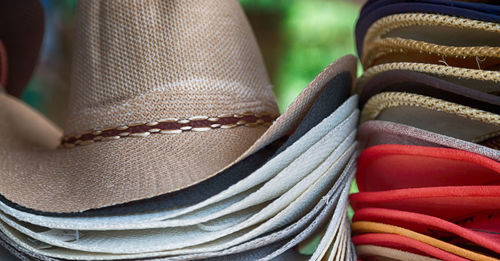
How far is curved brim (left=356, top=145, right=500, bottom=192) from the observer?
0.50 m

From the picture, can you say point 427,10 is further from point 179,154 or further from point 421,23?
point 179,154

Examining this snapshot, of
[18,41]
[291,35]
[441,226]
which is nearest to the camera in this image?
[441,226]

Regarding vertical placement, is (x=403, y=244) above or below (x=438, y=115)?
below

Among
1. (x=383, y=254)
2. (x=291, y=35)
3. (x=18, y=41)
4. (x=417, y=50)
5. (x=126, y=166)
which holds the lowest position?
(x=383, y=254)

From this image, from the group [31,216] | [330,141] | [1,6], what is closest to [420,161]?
[330,141]

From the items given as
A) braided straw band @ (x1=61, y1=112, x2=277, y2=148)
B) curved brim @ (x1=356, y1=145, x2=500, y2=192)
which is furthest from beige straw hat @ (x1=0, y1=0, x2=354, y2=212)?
curved brim @ (x1=356, y1=145, x2=500, y2=192)

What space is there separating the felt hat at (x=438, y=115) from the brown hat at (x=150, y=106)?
0.11 meters

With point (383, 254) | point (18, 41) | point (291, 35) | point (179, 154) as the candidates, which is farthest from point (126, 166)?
point (291, 35)

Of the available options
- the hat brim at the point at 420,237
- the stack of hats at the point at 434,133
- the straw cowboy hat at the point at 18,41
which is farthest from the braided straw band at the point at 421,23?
the straw cowboy hat at the point at 18,41

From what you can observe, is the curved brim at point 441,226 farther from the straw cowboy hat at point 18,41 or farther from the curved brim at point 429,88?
the straw cowboy hat at point 18,41

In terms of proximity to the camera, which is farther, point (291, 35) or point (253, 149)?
point (291, 35)

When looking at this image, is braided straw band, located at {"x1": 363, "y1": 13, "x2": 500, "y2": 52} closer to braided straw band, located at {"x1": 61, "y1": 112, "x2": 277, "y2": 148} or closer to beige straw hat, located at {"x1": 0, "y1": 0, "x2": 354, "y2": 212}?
beige straw hat, located at {"x1": 0, "y1": 0, "x2": 354, "y2": 212}

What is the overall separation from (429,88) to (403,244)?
0.61ft

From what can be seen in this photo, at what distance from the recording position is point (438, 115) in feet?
1.75
